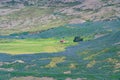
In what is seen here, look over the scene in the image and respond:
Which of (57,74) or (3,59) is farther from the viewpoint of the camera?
(3,59)

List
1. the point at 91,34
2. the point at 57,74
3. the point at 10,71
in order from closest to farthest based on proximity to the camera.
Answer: the point at 57,74 → the point at 10,71 → the point at 91,34

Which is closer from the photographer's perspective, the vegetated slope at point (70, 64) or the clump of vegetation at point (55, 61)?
the vegetated slope at point (70, 64)

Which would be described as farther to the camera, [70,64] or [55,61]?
[55,61]

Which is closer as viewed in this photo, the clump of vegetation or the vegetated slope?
the vegetated slope

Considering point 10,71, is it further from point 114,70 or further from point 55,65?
point 114,70

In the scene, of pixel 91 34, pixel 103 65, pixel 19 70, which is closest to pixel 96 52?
pixel 103 65

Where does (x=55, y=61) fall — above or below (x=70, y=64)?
below

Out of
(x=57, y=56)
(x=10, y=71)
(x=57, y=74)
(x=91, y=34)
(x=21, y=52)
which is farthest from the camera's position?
(x=91, y=34)

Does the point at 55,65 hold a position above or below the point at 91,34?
above
